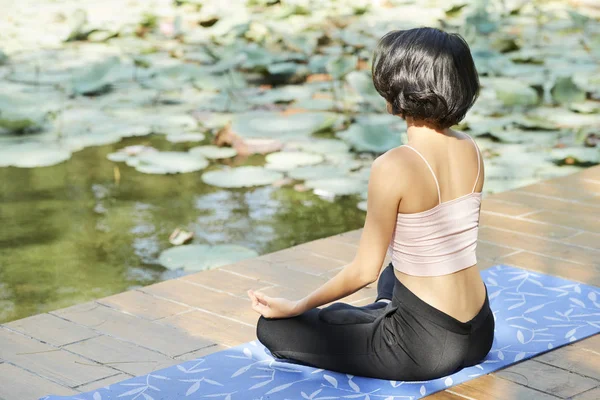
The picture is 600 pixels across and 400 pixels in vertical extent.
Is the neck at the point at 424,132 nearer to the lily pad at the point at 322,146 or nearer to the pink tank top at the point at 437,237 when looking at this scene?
the pink tank top at the point at 437,237

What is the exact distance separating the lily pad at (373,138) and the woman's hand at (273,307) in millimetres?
2111

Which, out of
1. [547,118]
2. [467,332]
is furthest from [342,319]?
[547,118]

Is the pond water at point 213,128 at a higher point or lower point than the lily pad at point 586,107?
higher

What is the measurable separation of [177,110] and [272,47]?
1630 millimetres

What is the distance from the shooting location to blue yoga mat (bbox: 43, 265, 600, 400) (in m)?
2.01

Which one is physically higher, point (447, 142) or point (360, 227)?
point (447, 142)

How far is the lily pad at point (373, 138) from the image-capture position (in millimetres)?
4191

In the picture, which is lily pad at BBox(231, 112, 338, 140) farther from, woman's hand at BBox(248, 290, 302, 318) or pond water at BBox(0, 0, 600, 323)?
woman's hand at BBox(248, 290, 302, 318)

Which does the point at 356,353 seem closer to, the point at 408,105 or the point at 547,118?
the point at 408,105

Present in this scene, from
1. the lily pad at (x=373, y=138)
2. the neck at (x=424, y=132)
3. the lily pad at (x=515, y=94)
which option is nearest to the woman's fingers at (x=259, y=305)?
the neck at (x=424, y=132)

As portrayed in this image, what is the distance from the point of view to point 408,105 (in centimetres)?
197

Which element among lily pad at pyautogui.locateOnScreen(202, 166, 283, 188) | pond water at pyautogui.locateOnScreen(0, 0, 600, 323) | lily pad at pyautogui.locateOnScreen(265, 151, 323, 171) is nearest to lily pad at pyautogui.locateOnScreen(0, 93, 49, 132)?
pond water at pyautogui.locateOnScreen(0, 0, 600, 323)

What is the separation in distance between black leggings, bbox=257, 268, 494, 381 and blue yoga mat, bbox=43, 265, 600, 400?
0.09 feet

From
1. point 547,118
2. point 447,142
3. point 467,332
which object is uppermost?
point 447,142
